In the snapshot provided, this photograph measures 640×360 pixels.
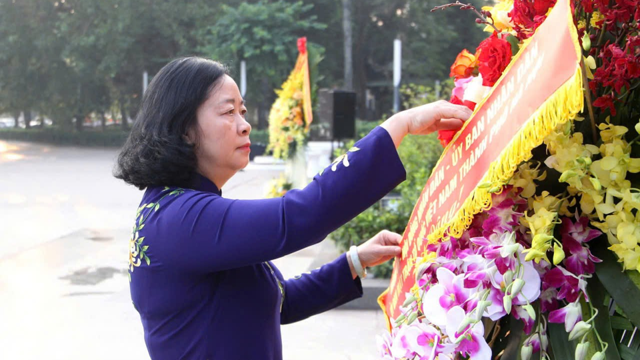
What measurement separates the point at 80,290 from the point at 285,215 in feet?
18.1

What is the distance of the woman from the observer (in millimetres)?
1211

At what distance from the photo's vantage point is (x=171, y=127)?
4.62ft

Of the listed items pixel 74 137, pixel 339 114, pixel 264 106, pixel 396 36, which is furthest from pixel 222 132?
pixel 74 137

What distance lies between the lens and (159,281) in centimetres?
135

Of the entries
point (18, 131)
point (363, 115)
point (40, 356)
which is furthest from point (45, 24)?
point (40, 356)

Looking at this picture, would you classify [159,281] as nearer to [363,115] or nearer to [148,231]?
[148,231]

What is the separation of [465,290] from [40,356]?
4260 millimetres

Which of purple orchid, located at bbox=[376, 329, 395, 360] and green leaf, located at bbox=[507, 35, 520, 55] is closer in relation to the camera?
green leaf, located at bbox=[507, 35, 520, 55]

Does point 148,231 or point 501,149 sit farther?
point 148,231

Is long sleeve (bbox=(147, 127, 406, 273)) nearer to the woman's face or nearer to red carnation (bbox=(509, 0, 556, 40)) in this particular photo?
the woman's face

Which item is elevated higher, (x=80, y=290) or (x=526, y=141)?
(x=526, y=141)

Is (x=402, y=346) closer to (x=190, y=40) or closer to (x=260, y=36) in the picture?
(x=260, y=36)

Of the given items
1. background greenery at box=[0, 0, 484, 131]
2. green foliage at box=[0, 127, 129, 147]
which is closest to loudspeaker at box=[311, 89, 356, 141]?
background greenery at box=[0, 0, 484, 131]

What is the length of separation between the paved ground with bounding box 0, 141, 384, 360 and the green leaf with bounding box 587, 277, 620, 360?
3.62 meters
